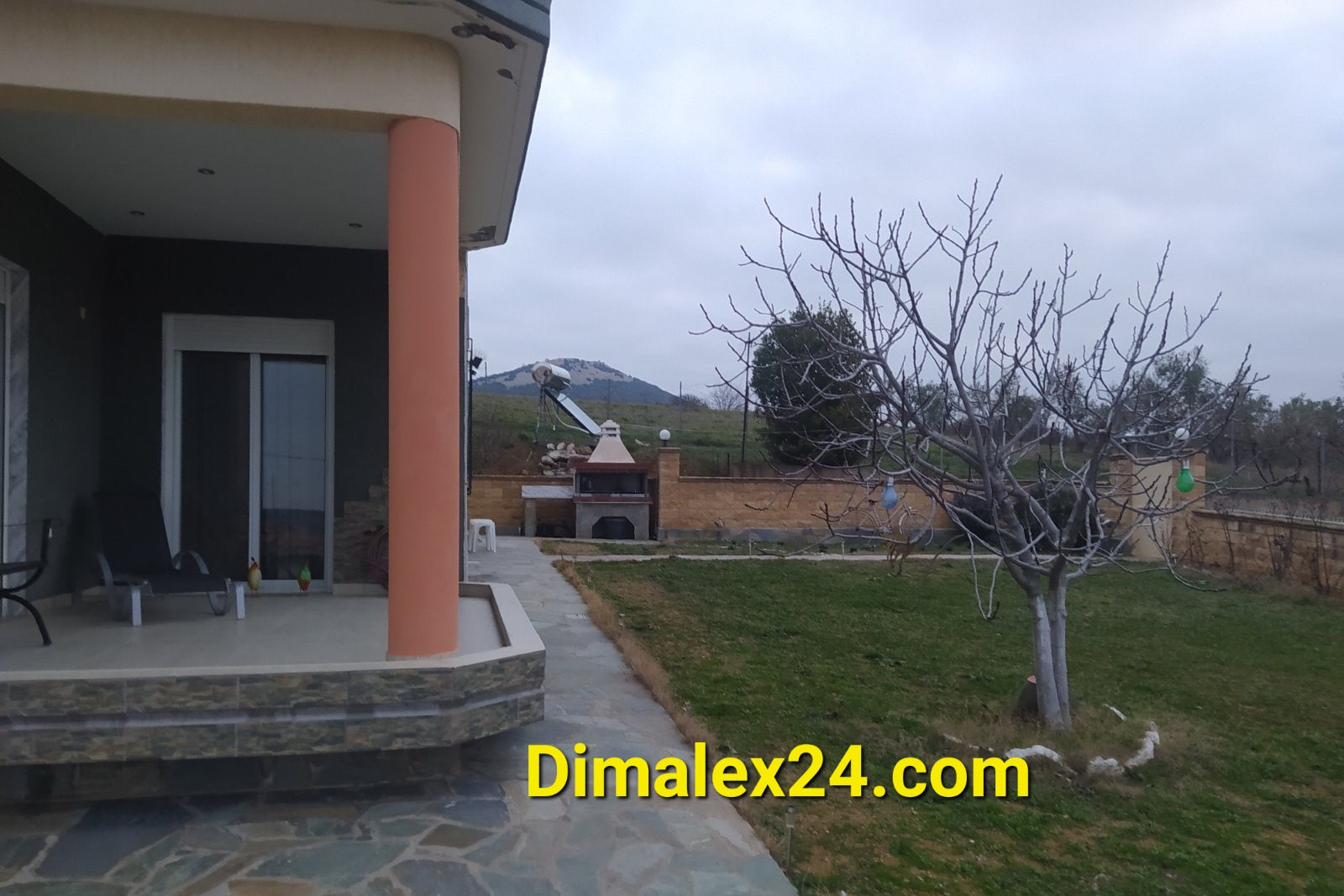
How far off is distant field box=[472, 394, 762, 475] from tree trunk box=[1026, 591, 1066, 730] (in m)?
14.3

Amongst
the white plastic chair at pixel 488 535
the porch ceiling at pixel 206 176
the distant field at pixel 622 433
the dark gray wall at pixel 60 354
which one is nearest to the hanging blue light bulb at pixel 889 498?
the porch ceiling at pixel 206 176

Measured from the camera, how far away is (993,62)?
5.96 metres

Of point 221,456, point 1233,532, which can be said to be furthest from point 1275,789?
point 1233,532

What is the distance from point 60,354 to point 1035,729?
21.0ft

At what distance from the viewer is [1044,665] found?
506cm

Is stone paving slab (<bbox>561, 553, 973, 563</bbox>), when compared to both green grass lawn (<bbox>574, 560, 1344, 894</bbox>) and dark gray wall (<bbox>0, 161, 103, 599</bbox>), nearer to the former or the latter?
green grass lawn (<bbox>574, 560, 1344, 894</bbox>)

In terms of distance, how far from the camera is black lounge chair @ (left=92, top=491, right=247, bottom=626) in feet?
18.1

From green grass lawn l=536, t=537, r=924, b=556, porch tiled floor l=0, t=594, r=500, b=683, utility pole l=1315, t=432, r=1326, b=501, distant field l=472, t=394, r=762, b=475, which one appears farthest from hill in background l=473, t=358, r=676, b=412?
porch tiled floor l=0, t=594, r=500, b=683

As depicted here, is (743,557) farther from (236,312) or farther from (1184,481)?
(236,312)

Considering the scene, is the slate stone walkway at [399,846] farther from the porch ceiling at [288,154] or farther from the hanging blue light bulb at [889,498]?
the porch ceiling at [288,154]

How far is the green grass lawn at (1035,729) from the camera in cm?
359

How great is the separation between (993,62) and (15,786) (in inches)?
258

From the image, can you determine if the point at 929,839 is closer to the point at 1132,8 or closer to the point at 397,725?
the point at 397,725

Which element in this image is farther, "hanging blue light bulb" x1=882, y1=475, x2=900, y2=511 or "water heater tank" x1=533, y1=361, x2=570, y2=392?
"water heater tank" x1=533, y1=361, x2=570, y2=392
